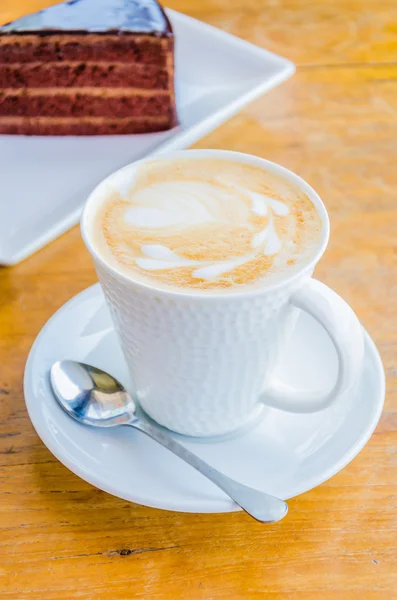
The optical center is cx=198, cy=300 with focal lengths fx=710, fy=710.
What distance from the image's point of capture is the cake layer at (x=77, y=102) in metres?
1.34

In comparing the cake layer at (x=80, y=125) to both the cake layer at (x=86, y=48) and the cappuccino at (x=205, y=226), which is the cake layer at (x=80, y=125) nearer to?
the cake layer at (x=86, y=48)

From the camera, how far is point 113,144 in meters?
1.22

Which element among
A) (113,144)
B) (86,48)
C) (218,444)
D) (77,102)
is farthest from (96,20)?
(218,444)

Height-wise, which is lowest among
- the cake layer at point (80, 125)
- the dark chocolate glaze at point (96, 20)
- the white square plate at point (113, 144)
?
the cake layer at point (80, 125)

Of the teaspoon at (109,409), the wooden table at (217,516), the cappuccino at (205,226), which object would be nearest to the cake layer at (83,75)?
the wooden table at (217,516)

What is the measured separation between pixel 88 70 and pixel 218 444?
3.14 feet

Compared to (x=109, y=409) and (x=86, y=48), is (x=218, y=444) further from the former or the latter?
(x=86, y=48)

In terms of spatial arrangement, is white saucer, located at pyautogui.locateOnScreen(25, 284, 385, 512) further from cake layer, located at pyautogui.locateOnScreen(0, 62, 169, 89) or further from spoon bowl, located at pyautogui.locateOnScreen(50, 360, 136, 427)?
cake layer, located at pyautogui.locateOnScreen(0, 62, 169, 89)

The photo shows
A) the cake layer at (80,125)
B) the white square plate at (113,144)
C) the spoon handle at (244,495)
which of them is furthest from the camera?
the cake layer at (80,125)

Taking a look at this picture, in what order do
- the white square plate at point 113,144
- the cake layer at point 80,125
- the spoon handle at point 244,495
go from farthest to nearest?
the cake layer at point 80,125, the white square plate at point 113,144, the spoon handle at point 244,495

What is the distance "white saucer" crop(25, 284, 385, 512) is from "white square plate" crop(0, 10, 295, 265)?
10.6 inches

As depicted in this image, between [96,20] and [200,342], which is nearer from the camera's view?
[200,342]

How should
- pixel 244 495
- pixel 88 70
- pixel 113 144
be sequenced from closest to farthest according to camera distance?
pixel 244 495 → pixel 113 144 → pixel 88 70

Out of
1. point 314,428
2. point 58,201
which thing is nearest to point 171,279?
point 314,428
